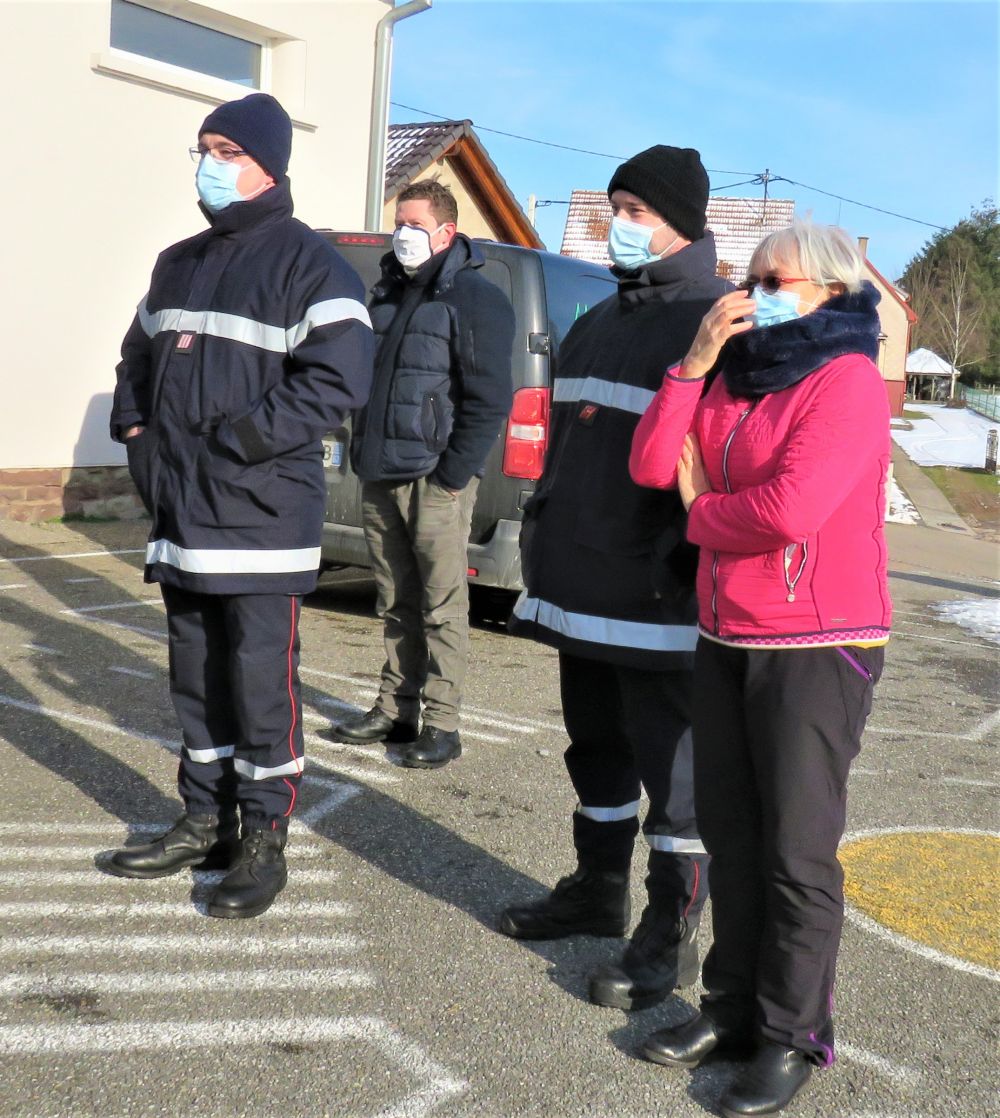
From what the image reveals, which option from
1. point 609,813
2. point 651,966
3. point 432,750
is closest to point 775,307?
point 609,813

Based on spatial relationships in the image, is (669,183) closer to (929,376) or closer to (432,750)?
(432,750)

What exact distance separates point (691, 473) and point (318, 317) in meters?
1.19

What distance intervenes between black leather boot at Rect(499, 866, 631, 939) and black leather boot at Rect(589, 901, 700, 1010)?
0.88 feet

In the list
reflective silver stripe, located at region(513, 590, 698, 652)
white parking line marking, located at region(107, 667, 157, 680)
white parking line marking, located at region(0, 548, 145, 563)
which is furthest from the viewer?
white parking line marking, located at region(0, 548, 145, 563)

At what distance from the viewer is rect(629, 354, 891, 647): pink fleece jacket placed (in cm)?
272

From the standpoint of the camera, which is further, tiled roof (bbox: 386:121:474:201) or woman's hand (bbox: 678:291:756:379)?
tiled roof (bbox: 386:121:474:201)

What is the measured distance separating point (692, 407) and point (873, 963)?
5.53ft

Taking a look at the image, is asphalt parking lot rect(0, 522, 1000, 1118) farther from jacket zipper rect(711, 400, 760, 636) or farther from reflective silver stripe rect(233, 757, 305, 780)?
jacket zipper rect(711, 400, 760, 636)

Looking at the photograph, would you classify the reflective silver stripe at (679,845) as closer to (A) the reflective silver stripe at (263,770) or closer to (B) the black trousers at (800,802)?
(B) the black trousers at (800,802)

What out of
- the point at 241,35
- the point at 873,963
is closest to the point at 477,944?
the point at 873,963

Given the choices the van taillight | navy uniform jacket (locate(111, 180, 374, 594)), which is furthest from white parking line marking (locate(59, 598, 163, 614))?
navy uniform jacket (locate(111, 180, 374, 594))

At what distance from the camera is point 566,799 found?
4844 mm

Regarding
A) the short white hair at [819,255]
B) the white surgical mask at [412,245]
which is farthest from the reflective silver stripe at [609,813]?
the white surgical mask at [412,245]

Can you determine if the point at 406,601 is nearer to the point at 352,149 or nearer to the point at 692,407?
the point at 692,407
